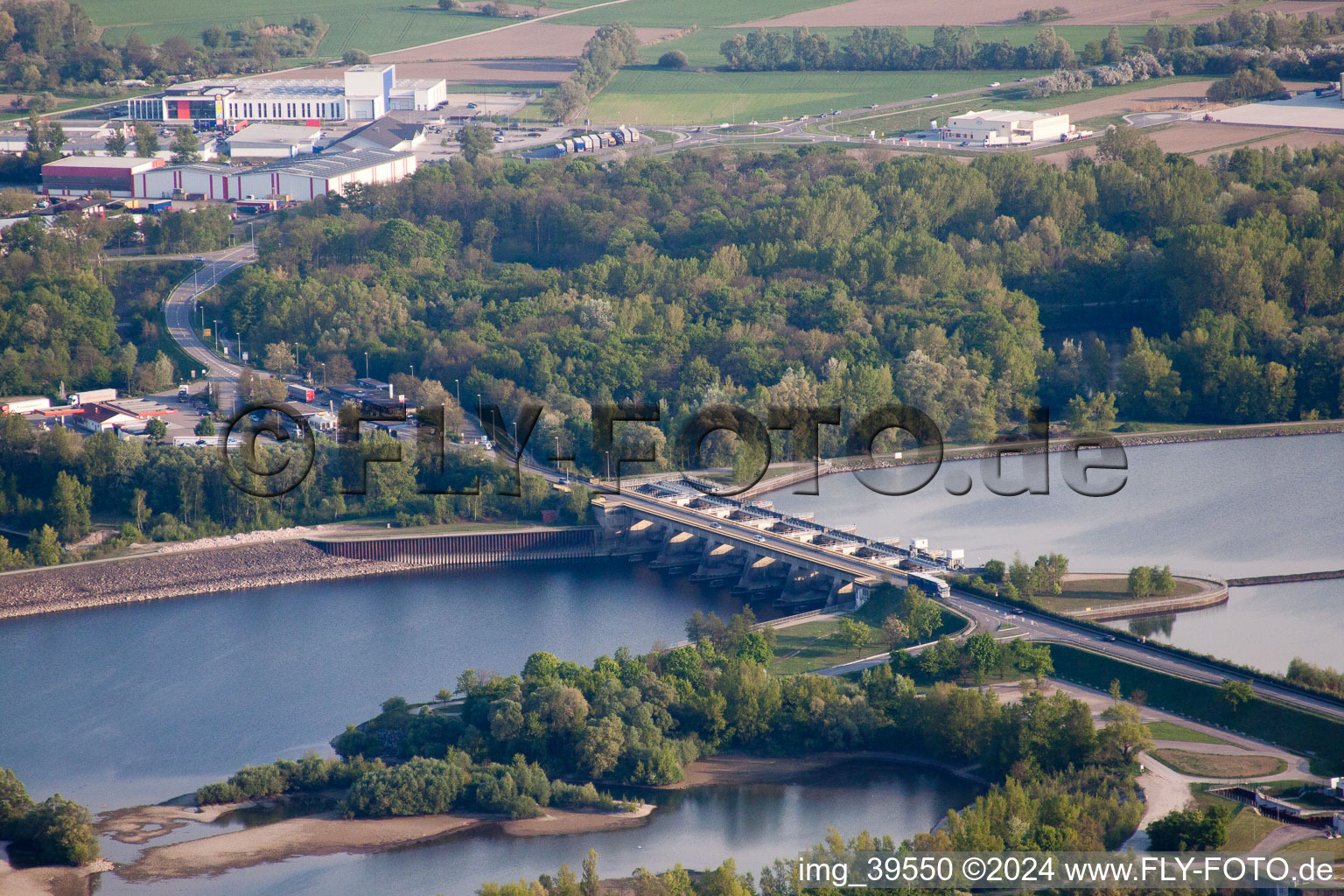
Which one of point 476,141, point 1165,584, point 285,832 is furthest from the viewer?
point 476,141

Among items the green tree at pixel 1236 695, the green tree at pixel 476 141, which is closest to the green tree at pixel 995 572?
the green tree at pixel 1236 695

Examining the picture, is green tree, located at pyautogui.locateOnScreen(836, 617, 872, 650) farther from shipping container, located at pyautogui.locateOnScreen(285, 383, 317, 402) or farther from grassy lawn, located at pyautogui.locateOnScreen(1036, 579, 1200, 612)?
shipping container, located at pyautogui.locateOnScreen(285, 383, 317, 402)

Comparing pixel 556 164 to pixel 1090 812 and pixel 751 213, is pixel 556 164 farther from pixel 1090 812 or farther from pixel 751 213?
pixel 1090 812

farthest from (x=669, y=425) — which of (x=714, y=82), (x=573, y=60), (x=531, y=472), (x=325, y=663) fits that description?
(x=573, y=60)

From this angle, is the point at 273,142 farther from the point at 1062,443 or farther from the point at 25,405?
the point at 1062,443

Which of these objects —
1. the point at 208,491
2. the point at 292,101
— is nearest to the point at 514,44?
the point at 292,101

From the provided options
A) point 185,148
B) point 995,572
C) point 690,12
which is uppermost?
point 690,12

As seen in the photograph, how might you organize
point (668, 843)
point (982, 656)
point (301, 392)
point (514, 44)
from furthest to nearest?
point (514, 44), point (301, 392), point (982, 656), point (668, 843)
